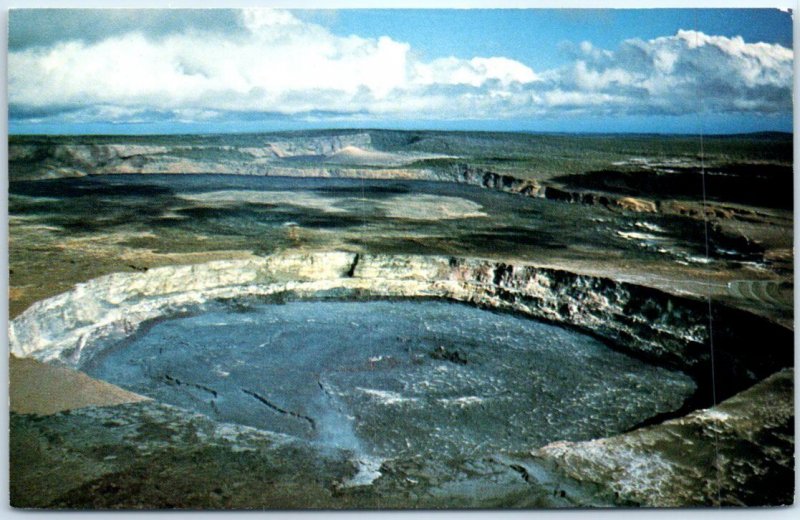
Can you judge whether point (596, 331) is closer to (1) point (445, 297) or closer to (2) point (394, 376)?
(1) point (445, 297)

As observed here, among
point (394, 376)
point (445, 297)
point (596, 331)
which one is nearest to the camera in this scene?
point (394, 376)

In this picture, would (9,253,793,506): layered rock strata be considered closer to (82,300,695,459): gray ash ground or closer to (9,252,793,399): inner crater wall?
(9,252,793,399): inner crater wall

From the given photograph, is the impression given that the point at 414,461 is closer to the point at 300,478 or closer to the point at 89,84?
the point at 300,478

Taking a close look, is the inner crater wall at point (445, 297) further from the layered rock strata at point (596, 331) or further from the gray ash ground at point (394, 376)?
the gray ash ground at point (394, 376)

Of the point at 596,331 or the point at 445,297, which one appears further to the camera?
the point at 445,297

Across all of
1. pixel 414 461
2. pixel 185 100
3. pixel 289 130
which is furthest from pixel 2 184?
pixel 414 461

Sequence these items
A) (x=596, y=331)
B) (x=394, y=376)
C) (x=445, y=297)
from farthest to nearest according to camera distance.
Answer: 1. (x=445, y=297)
2. (x=596, y=331)
3. (x=394, y=376)

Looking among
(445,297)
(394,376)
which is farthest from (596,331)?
(394,376)

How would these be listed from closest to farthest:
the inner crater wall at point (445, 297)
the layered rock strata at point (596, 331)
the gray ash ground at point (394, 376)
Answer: the layered rock strata at point (596, 331), the gray ash ground at point (394, 376), the inner crater wall at point (445, 297)

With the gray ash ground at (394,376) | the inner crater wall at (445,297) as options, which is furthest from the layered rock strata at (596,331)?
the gray ash ground at (394,376)
